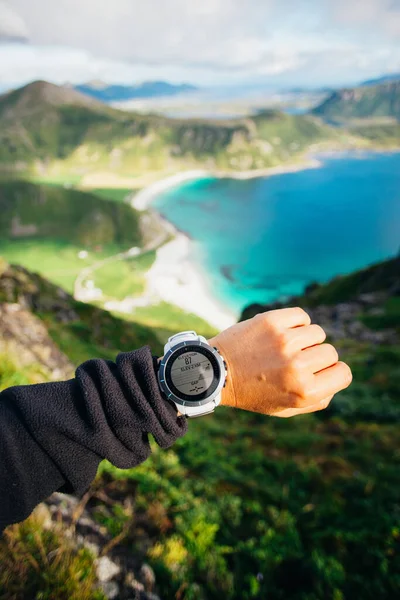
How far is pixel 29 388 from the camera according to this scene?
2.55m

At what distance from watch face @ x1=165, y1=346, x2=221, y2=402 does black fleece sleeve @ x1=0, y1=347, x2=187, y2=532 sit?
9.4 inches

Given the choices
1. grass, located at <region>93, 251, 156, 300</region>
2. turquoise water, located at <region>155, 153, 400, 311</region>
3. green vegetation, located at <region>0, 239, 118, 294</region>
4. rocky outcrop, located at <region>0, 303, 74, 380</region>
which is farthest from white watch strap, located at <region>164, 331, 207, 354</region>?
green vegetation, located at <region>0, 239, 118, 294</region>

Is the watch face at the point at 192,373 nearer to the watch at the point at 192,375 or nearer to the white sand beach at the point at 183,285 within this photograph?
the watch at the point at 192,375

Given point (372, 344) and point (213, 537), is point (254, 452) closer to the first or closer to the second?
point (213, 537)

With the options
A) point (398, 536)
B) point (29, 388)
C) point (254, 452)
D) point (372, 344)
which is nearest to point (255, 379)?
point (29, 388)

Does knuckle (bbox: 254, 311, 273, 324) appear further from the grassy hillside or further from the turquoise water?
the turquoise water

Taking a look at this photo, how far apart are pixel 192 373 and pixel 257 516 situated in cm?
403

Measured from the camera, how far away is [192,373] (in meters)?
2.99

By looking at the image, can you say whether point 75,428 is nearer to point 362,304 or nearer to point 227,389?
point 227,389

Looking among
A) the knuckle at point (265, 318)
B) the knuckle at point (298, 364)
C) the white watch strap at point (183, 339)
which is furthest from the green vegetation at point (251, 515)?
the knuckle at point (265, 318)

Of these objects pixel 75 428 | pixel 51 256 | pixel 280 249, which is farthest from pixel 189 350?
pixel 51 256

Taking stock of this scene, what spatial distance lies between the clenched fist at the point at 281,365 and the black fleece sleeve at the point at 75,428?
2.39 feet

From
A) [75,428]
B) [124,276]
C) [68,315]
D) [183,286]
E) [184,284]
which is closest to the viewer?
[75,428]

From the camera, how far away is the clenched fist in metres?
2.86
